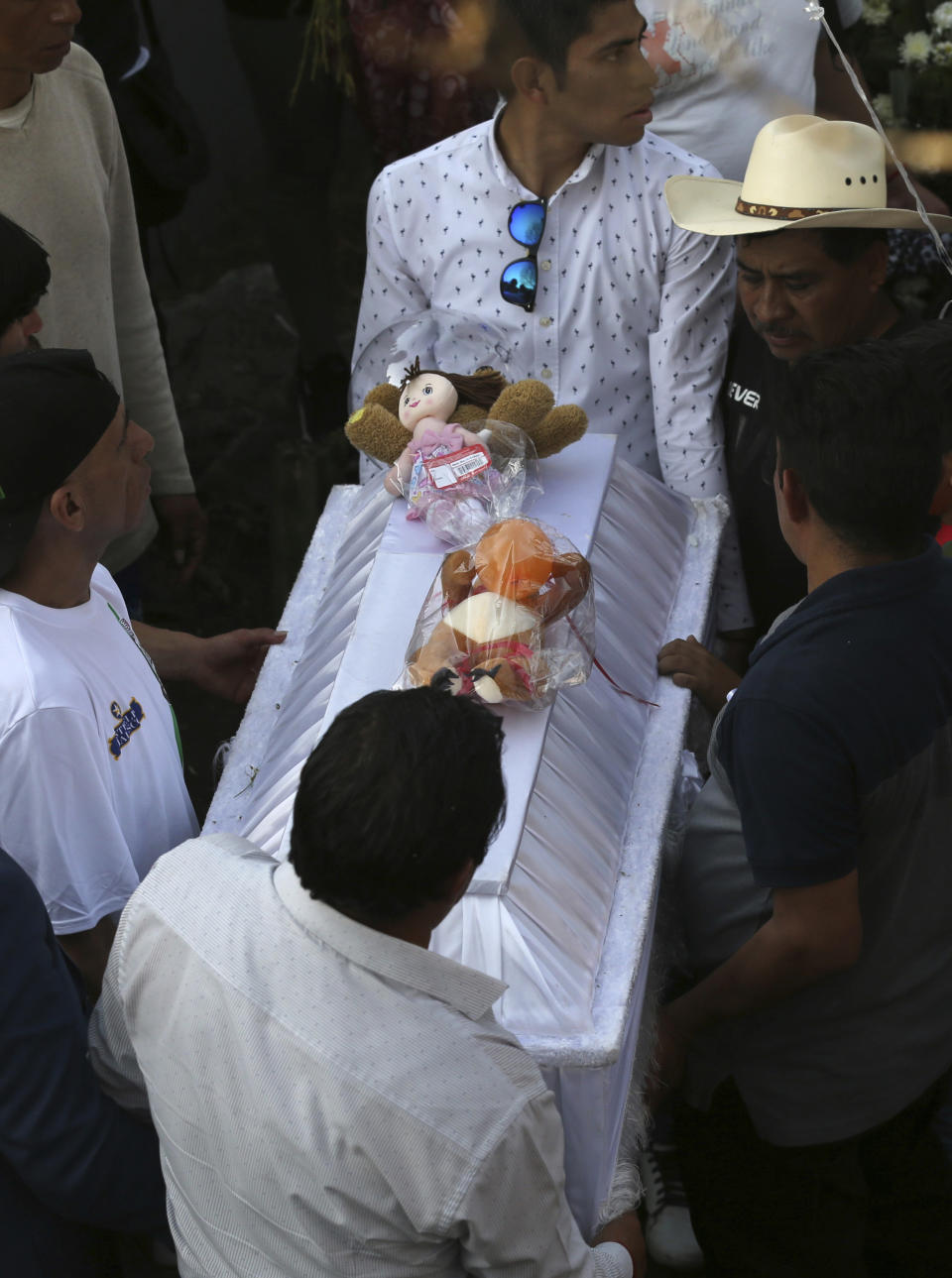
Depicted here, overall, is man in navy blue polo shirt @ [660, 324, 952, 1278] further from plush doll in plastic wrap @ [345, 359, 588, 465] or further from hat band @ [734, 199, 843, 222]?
plush doll in plastic wrap @ [345, 359, 588, 465]

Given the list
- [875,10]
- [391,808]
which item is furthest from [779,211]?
[391,808]

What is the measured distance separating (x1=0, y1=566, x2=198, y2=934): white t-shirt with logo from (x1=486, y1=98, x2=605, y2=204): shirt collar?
4.24ft

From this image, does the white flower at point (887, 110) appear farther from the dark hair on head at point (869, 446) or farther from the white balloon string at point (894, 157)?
the dark hair on head at point (869, 446)

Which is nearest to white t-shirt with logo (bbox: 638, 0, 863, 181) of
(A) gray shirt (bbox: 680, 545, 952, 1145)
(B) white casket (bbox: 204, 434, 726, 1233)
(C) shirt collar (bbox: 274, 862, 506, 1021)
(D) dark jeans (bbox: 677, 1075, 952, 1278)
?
(B) white casket (bbox: 204, 434, 726, 1233)

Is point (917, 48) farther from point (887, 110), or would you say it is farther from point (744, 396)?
point (744, 396)

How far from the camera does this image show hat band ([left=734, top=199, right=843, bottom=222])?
7.58 feet

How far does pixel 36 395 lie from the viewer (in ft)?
5.62

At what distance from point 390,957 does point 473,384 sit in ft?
4.33

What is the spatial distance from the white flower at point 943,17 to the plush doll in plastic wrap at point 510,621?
7.00ft

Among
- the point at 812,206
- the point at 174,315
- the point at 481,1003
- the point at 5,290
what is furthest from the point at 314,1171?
the point at 174,315

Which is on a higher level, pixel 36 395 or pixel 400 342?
pixel 36 395

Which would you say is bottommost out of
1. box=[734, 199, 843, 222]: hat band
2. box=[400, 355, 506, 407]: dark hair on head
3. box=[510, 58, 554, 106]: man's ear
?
box=[400, 355, 506, 407]: dark hair on head

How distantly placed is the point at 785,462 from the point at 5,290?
1.33 metres

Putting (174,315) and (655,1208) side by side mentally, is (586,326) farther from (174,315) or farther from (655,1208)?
(174,315)
